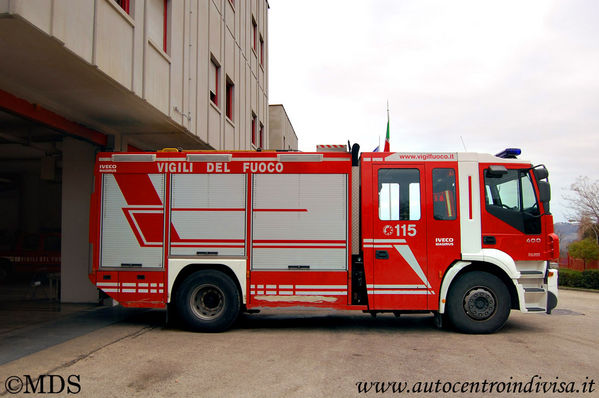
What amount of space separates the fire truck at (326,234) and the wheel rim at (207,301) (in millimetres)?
19

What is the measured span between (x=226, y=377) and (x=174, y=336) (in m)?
2.47

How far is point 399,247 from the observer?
7773 mm

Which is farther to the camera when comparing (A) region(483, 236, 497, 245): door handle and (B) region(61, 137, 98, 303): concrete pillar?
(B) region(61, 137, 98, 303): concrete pillar

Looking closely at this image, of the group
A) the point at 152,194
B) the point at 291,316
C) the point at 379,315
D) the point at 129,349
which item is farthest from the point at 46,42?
the point at 379,315

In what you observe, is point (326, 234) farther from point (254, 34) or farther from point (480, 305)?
point (254, 34)

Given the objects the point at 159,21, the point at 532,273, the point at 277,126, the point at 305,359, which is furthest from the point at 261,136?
the point at 305,359

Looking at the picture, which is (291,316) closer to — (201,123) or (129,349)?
(129,349)

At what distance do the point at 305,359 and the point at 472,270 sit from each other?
3.40 m

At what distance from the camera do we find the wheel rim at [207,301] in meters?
7.83

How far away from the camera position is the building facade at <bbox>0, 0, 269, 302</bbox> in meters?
6.42

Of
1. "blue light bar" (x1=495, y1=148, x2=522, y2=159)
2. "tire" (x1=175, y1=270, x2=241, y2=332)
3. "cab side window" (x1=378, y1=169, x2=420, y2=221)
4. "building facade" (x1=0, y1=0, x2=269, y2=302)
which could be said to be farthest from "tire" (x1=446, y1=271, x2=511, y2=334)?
"building facade" (x1=0, y1=0, x2=269, y2=302)

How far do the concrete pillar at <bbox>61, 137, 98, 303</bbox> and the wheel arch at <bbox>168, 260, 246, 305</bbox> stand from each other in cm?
382

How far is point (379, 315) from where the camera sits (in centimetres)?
983

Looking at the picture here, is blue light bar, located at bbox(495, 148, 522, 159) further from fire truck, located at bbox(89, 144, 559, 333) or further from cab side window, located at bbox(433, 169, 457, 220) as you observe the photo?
cab side window, located at bbox(433, 169, 457, 220)
